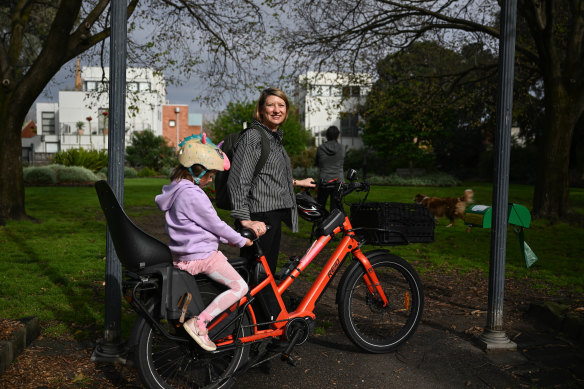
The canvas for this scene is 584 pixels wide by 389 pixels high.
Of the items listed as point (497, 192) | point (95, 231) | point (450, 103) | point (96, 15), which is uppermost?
point (96, 15)

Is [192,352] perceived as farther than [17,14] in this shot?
No

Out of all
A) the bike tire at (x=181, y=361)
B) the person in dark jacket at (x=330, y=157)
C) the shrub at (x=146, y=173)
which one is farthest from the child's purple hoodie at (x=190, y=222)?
the shrub at (x=146, y=173)

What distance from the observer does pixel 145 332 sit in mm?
3127

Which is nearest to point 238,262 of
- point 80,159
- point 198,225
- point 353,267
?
point 198,225

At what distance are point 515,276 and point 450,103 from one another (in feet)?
33.4

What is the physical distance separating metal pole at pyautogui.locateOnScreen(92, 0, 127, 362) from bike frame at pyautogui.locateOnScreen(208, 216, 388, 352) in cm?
109

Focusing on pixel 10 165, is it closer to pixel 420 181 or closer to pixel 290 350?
pixel 290 350

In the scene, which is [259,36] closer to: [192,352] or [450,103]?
[450,103]

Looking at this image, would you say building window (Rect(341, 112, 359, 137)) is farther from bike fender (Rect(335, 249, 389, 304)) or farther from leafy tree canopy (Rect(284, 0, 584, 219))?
bike fender (Rect(335, 249, 389, 304))

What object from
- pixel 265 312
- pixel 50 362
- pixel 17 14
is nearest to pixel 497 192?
pixel 265 312

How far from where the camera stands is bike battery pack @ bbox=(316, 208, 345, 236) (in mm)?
4023

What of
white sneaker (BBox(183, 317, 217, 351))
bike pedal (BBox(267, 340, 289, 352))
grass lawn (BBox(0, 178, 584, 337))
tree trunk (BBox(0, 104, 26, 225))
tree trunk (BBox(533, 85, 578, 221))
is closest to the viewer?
white sneaker (BBox(183, 317, 217, 351))

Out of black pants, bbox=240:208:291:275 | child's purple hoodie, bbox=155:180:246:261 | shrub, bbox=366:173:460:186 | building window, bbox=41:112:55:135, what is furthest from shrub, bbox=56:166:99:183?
building window, bbox=41:112:55:135

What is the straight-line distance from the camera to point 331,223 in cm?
405
